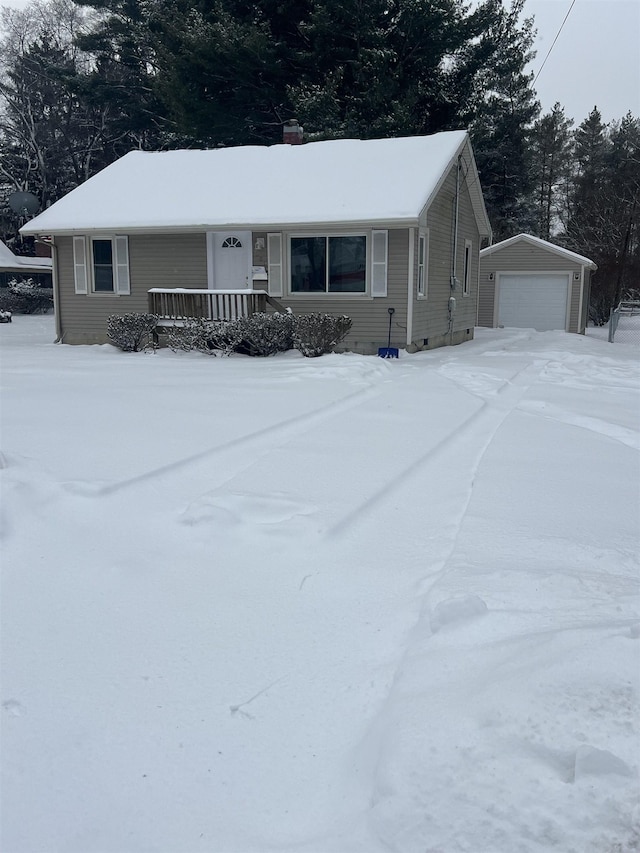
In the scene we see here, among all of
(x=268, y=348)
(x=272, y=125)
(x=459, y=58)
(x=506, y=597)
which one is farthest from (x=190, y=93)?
(x=506, y=597)

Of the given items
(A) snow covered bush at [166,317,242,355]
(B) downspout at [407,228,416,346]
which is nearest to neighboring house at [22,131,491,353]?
(B) downspout at [407,228,416,346]

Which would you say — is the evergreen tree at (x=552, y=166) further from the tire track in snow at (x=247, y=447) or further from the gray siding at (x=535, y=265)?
the tire track in snow at (x=247, y=447)

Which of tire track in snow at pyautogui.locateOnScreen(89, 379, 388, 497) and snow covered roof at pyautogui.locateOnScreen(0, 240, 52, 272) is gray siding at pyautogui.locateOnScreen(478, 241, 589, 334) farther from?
snow covered roof at pyautogui.locateOnScreen(0, 240, 52, 272)

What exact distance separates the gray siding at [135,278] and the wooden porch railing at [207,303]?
1214 mm

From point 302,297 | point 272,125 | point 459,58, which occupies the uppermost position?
point 459,58

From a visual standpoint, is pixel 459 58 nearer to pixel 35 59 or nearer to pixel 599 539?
pixel 35 59

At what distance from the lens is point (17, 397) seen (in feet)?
26.2

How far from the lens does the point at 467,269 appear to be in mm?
19453

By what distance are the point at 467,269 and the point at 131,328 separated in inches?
365

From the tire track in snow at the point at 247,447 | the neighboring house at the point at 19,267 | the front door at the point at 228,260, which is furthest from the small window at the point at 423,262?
the neighboring house at the point at 19,267

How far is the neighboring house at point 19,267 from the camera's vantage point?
31.2 meters

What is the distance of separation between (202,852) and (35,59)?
123 feet

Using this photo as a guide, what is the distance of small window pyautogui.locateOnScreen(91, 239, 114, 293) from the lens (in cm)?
1611

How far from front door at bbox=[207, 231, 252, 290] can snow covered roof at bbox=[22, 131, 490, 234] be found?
649mm
